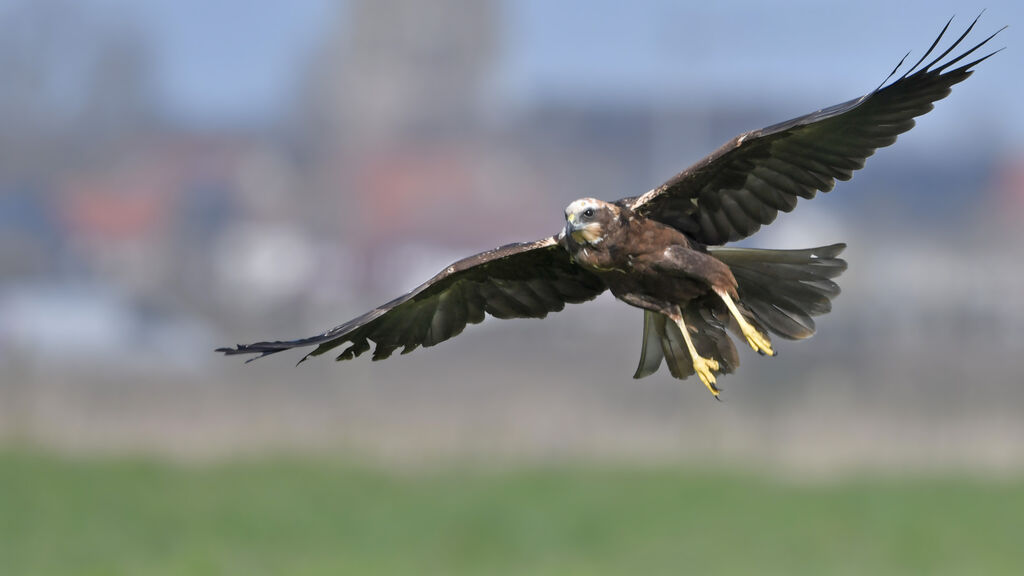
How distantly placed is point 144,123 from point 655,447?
26.1 meters

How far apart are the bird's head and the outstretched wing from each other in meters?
0.64

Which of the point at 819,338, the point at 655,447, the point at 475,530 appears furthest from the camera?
the point at 819,338

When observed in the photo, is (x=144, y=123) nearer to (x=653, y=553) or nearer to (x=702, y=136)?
(x=702, y=136)

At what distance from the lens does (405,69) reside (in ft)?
164

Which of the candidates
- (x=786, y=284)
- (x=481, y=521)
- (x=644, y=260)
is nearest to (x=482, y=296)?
(x=644, y=260)

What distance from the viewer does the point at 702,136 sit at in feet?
131

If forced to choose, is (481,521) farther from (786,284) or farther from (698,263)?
(698,263)

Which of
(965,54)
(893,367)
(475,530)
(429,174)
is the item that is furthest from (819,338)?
(965,54)

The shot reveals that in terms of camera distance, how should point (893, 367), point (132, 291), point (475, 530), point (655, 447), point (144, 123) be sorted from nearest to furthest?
1. point (475, 530)
2. point (655, 447)
3. point (893, 367)
4. point (132, 291)
5. point (144, 123)

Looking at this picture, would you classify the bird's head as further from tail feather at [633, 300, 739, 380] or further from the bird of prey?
tail feather at [633, 300, 739, 380]

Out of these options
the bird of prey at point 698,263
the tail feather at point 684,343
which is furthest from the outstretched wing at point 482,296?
the tail feather at point 684,343

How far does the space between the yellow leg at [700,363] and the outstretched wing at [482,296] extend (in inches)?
24.6

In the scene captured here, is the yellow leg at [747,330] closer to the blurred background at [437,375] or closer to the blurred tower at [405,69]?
the blurred background at [437,375]

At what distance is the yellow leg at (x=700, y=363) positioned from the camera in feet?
23.4
